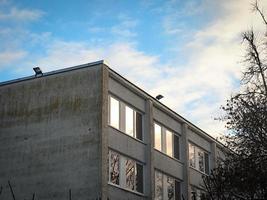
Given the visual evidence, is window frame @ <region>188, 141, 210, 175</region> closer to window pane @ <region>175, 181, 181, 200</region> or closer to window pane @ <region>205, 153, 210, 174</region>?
window pane @ <region>205, 153, 210, 174</region>

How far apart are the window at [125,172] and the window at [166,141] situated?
11.3 feet

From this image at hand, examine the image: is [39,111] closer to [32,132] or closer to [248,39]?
[32,132]

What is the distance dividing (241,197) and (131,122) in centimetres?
1207

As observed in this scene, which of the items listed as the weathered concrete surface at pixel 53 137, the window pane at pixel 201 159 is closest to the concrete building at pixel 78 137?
the weathered concrete surface at pixel 53 137

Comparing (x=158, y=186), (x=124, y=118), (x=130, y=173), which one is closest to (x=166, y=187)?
(x=158, y=186)

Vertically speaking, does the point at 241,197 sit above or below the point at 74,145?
below

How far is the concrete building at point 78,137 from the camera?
26516 millimetres

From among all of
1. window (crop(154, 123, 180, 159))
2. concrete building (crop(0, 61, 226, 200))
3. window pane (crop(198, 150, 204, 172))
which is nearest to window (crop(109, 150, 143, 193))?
concrete building (crop(0, 61, 226, 200))

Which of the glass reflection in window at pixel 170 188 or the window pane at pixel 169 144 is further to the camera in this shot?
the window pane at pixel 169 144

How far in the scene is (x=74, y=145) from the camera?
26984mm

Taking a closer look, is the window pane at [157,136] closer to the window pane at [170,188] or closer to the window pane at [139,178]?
the window pane at [170,188]

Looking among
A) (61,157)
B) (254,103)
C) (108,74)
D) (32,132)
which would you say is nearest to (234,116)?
(254,103)

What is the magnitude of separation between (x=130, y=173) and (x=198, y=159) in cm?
1262

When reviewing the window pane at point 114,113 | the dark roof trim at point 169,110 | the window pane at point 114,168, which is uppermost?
the dark roof trim at point 169,110
